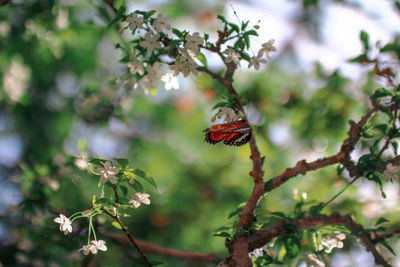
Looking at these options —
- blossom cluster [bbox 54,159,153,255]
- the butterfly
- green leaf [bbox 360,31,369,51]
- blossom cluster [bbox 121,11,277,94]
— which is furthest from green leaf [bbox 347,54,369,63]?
blossom cluster [bbox 54,159,153,255]

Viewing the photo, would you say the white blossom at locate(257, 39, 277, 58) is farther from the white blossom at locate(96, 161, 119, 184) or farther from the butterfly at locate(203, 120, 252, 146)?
the white blossom at locate(96, 161, 119, 184)

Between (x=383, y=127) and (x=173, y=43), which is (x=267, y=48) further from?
(x=383, y=127)

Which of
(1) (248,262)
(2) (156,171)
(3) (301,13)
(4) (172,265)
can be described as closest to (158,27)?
(1) (248,262)

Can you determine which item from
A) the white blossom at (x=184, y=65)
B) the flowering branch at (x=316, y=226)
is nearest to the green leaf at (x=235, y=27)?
the white blossom at (x=184, y=65)

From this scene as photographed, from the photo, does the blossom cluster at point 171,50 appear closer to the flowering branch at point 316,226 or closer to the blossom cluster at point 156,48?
the blossom cluster at point 156,48

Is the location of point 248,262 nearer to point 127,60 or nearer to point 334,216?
point 334,216

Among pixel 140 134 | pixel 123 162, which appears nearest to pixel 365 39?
pixel 123 162
